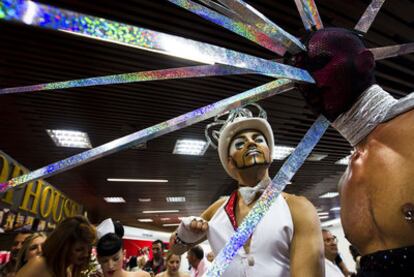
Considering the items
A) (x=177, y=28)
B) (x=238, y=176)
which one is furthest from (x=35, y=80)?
(x=238, y=176)

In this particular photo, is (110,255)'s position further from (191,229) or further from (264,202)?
(264,202)

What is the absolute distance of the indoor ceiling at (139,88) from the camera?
8.84ft

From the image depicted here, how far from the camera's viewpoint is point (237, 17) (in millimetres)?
708

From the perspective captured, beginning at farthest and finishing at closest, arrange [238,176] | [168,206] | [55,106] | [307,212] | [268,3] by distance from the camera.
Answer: [168,206], [55,106], [268,3], [238,176], [307,212]

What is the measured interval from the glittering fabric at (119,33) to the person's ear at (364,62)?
167 mm

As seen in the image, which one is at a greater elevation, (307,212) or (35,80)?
(35,80)

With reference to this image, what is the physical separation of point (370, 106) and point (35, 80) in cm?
368

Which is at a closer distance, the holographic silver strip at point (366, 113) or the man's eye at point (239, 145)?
the holographic silver strip at point (366, 113)

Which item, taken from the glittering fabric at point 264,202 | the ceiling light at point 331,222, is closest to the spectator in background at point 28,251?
the glittering fabric at point 264,202

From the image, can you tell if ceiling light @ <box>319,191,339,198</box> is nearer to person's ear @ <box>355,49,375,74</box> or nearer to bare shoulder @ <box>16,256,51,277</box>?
bare shoulder @ <box>16,256,51,277</box>

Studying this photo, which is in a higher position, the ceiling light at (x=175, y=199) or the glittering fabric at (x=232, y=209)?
the ceiling light at (x=175, y=199)

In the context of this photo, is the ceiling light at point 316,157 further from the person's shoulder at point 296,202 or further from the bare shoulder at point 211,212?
the person's shoulder at point 296,202

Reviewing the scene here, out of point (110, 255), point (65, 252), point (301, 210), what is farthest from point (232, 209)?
point (110, 255)

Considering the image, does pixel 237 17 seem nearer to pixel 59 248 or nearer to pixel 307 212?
pixel 307 212
